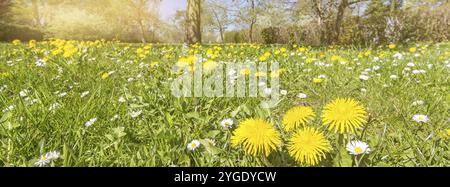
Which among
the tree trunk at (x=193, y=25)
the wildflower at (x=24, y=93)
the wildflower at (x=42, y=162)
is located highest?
the tree trunk at (x=193, y=25)

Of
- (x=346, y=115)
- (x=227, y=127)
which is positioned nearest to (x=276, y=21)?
(x=227, y=127)

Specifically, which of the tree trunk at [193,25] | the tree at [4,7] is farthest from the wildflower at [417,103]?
the tree at [4,7]

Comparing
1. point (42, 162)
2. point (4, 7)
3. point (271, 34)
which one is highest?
point (4, 7)

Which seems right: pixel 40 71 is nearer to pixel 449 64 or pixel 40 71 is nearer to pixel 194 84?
pixel 194 84

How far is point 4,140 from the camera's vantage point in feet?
4.03

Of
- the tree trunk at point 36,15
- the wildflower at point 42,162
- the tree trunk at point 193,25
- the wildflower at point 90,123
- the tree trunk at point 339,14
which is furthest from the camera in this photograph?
the tree trunk at point 36,15

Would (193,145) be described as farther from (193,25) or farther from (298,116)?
(193,25)

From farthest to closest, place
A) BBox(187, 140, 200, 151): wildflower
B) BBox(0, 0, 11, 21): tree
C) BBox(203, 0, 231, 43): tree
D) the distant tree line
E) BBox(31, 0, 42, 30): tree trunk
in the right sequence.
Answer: BBox(31, 0, 42, 30): tree trunk < BBox(203, 0, 231, 43): tree < BBox(0, 0, 11, 21): tree < the distant tree line < BBox(187, 140, 200, 151): wildflower

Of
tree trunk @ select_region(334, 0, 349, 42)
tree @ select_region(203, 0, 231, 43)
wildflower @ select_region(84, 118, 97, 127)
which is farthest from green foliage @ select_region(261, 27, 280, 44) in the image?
wildflower @ select_region(84, 118, 97, 127)

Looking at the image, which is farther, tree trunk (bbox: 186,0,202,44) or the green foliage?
the green foliage

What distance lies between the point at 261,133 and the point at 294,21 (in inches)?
540

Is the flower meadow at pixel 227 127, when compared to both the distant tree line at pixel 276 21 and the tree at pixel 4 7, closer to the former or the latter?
the distant tree line at pixel 276 21

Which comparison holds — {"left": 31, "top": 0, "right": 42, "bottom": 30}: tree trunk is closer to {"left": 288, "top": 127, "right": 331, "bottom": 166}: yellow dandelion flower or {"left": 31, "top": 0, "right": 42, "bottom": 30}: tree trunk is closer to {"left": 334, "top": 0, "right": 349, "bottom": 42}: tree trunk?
{"left": 334, "top": 0, "right": 349, "bottom": 42}: tree trunk
